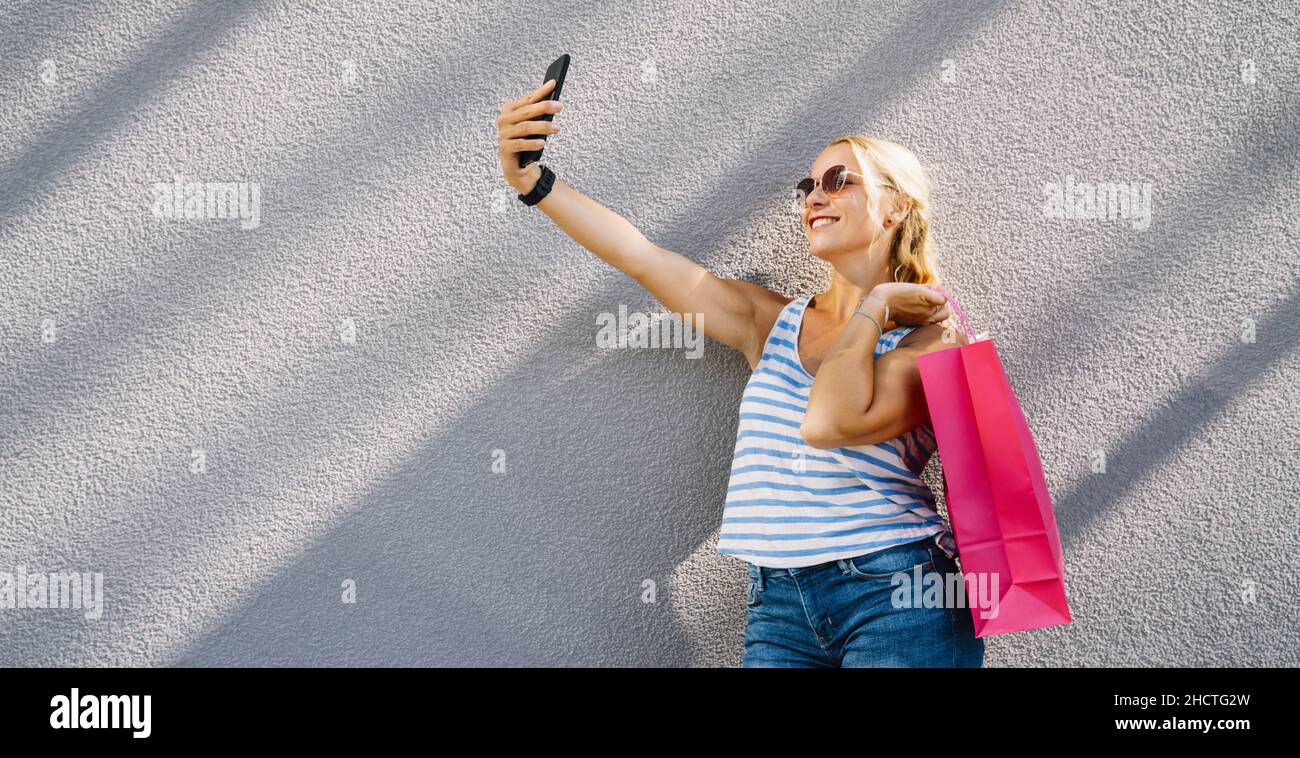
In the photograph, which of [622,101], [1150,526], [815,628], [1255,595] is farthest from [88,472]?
[1255,595]

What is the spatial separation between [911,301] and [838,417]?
30 centimetres

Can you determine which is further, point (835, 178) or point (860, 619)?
point (835, 178)

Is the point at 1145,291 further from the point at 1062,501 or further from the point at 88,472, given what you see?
the point at 88,472

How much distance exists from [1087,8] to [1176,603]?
4.83 ft

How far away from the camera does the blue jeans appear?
1875 mm

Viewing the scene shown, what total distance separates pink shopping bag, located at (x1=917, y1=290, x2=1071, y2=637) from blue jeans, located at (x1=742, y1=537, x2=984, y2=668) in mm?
78

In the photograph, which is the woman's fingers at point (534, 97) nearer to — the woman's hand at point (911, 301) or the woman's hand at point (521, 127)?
the woman's hand at point (521, 127)

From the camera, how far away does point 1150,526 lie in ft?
8.00

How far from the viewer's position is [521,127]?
1.96m

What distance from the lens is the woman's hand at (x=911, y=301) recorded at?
198 cm

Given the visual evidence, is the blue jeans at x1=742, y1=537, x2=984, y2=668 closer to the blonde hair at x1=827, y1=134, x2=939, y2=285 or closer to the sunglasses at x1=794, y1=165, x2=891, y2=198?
the blonde hair at x1=827, y1=134, x2=939, y2=285

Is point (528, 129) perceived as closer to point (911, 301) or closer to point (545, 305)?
point (545, 305)

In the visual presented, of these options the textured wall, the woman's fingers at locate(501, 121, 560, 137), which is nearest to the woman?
the woman's fingers at locate(501, 121, 560, 137)

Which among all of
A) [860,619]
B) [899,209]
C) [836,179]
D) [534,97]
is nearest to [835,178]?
[836,179]
